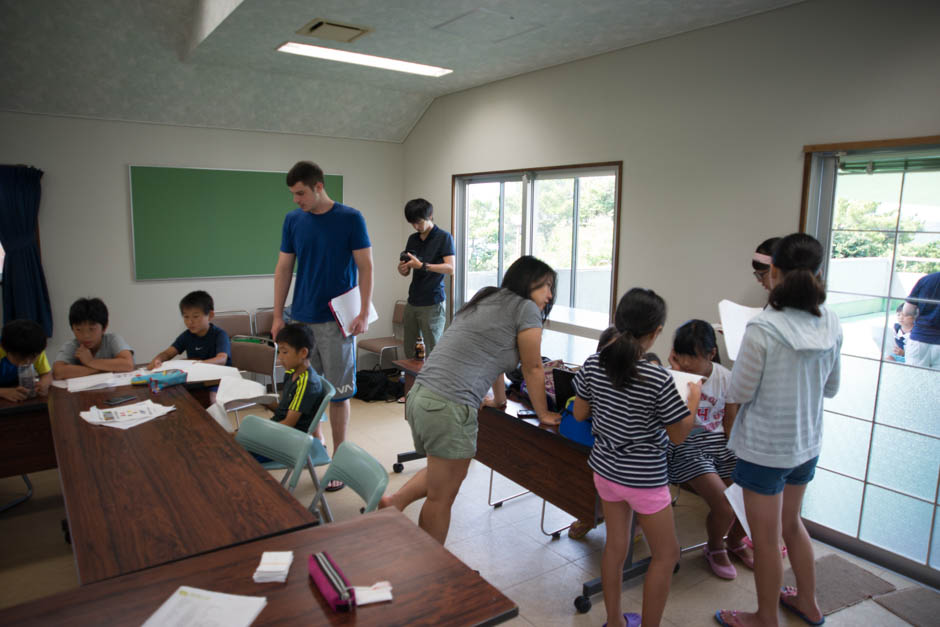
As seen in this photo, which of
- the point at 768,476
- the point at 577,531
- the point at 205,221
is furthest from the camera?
the point at 205,221

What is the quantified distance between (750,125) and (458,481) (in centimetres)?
261

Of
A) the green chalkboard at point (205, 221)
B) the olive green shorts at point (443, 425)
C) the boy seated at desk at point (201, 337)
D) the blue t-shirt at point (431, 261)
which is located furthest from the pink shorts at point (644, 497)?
the green chalkboard at point (205, 221)

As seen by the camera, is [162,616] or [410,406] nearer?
[162,616]

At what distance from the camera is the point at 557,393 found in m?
2.75

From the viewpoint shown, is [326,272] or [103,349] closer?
[326,272]

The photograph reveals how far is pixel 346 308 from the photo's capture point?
3469mm

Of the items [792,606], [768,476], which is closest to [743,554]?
[792,606]

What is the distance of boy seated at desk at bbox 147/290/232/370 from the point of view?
144 inches

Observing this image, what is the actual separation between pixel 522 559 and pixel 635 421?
4.40ft

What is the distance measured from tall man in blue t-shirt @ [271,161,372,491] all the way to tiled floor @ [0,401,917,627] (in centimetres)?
88

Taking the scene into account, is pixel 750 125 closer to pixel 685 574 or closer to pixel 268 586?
pixel 685 574

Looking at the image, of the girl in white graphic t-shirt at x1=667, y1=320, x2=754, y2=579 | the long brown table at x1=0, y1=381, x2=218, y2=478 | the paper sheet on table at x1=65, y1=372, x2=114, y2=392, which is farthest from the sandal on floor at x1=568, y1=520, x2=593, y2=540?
the long brown table at x1=0, y1=381, x2=218, y2=478

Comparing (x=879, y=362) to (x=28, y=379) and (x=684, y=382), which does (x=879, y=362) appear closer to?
(x=684, y=382)

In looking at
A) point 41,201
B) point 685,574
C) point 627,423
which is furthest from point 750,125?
point 41,201
